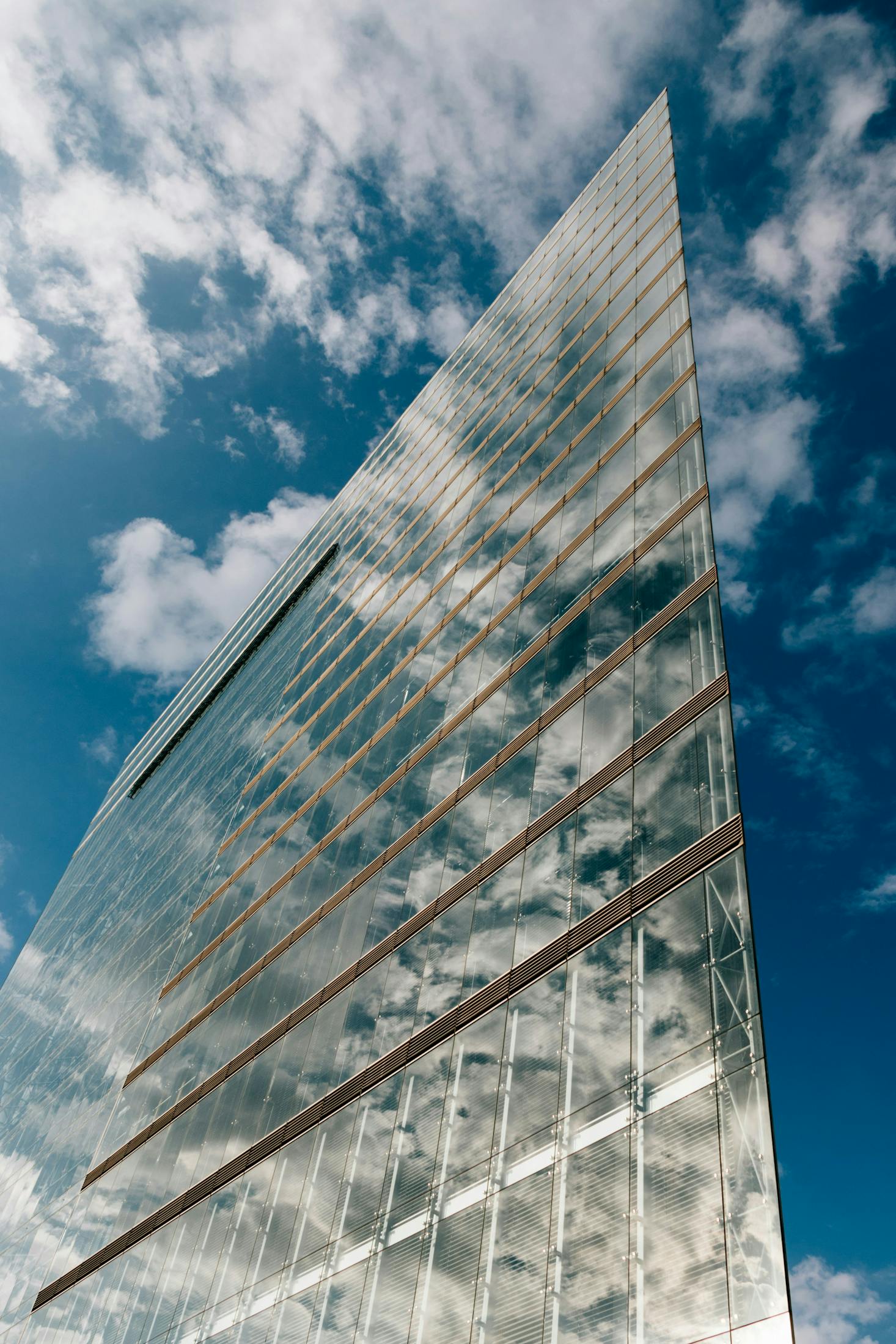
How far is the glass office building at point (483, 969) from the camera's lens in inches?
403

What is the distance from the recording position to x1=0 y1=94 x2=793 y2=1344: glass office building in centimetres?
1023

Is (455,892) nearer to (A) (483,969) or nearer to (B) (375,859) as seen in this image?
(A) (483,969)

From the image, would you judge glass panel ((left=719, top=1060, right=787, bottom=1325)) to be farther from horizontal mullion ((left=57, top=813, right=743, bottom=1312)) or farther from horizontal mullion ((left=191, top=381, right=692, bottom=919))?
horizontal mullion ((left=191, top=381, right=692, bottom=919))

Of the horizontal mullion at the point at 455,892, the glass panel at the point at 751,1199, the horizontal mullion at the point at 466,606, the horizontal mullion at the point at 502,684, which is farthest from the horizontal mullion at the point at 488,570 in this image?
the glass panel at the point at 751,1199

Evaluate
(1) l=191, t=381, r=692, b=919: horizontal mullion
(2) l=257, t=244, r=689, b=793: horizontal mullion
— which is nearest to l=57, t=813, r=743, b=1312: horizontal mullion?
(1) l=191, t=381, r=692, b=919: horizontal mullion

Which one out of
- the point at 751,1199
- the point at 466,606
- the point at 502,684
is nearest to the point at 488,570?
the point at 466,606

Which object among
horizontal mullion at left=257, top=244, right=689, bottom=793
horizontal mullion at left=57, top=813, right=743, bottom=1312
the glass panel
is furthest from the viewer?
horizontal mullion at left=257, top=244, right=689, bottom=793

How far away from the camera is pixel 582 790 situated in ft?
50.4

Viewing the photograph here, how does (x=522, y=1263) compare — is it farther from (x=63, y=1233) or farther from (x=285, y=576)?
(x=285, y=576)

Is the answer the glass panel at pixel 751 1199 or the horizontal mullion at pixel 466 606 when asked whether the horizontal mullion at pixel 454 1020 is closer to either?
the glass panel at pixel 751 1199

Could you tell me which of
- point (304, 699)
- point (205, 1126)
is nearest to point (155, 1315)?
point (205, 1126)

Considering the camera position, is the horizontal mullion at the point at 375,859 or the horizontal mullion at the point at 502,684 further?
the horizontal mullion at the point at 375,859

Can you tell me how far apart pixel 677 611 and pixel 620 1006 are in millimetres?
7053

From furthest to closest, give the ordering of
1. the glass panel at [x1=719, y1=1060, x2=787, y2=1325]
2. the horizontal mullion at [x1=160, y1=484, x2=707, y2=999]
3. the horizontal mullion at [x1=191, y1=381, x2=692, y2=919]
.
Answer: the horizontal mullion at [x1=191, y1=381, x2=692, y2=919] → the horizontal mullion at [x1=160, y1=484, x2=707, y2=999] → the glass panel at [x1=719, y1=1060, x2=787, y2=1325]
